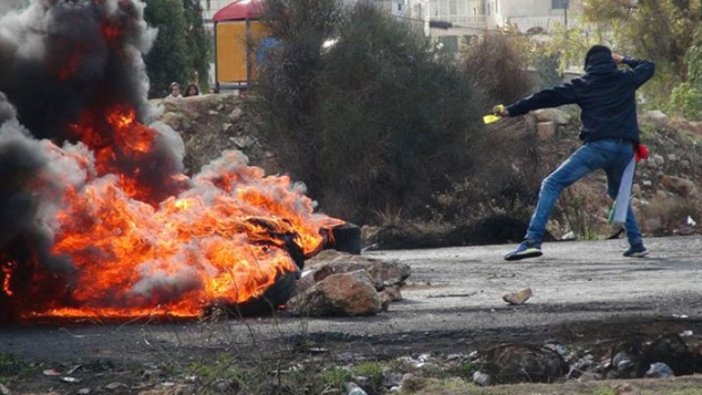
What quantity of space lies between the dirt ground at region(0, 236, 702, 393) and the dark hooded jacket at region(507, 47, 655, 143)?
6.36ft

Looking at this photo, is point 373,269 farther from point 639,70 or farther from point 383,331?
point 639,70

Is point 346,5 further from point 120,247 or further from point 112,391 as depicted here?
point 112,391

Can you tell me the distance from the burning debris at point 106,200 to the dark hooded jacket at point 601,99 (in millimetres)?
3045

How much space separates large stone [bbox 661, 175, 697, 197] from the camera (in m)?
26.7

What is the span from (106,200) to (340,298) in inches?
70.1

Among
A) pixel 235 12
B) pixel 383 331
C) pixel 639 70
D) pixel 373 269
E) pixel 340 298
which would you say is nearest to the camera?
pixel 383 331

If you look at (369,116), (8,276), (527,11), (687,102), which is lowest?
(8,276)

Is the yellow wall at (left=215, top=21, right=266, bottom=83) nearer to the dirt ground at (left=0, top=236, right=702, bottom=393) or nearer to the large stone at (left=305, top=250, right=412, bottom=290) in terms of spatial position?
the large stone at (left=305, top=250, right=412, bottom=290)

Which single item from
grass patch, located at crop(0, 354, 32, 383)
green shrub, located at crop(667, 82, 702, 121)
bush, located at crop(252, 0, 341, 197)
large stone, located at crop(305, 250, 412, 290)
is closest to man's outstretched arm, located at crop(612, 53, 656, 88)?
large stone, located at crop(305, 250, 412, 290)

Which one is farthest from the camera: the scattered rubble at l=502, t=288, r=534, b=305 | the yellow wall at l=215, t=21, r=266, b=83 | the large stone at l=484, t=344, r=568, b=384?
the yellow wall at l=215, t=21, r=266, b=83

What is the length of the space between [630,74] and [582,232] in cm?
679

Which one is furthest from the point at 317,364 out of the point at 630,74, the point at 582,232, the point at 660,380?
the point at 582,232

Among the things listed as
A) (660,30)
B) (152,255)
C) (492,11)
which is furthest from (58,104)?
(492,11)

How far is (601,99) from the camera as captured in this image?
14531mm
